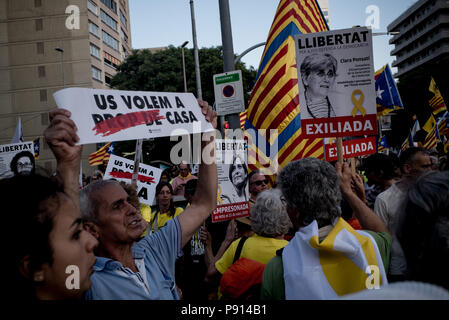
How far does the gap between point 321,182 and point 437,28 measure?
87203mm

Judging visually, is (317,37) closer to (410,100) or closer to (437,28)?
(410,100)

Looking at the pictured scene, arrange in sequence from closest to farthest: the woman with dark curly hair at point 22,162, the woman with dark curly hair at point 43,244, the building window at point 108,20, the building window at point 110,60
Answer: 1. the woman with dark curly hair at point 43,244
2. the woman with dark curly hair at point 22,162
3. the building window at point 108,20
4. the building window at point 110,60

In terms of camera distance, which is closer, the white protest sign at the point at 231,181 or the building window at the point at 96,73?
the white protest sign at the point at 231,181

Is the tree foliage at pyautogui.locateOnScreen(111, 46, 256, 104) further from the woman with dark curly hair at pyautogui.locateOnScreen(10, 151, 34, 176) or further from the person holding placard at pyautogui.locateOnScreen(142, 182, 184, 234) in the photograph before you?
the person holding placard at pyautogui.locateOnScreen(142, 182, 184, 234)

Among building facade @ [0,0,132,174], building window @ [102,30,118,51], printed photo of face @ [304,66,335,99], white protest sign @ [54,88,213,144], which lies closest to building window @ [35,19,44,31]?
building facade @ [0,0,132,174]

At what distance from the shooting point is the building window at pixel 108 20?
4762cm

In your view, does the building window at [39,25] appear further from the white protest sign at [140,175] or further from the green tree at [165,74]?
the white protest sign at [140,175]

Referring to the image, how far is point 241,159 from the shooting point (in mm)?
5156

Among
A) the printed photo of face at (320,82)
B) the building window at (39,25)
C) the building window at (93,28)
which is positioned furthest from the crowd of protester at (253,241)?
the building window at (39,25)

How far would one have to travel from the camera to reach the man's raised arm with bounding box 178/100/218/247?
8.75 ft

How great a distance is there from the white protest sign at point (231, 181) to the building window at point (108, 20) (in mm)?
47595

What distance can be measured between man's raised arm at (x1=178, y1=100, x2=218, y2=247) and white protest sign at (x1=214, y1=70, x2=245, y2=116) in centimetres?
404

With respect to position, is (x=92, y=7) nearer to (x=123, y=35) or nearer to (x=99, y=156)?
(x=123, y=35)
